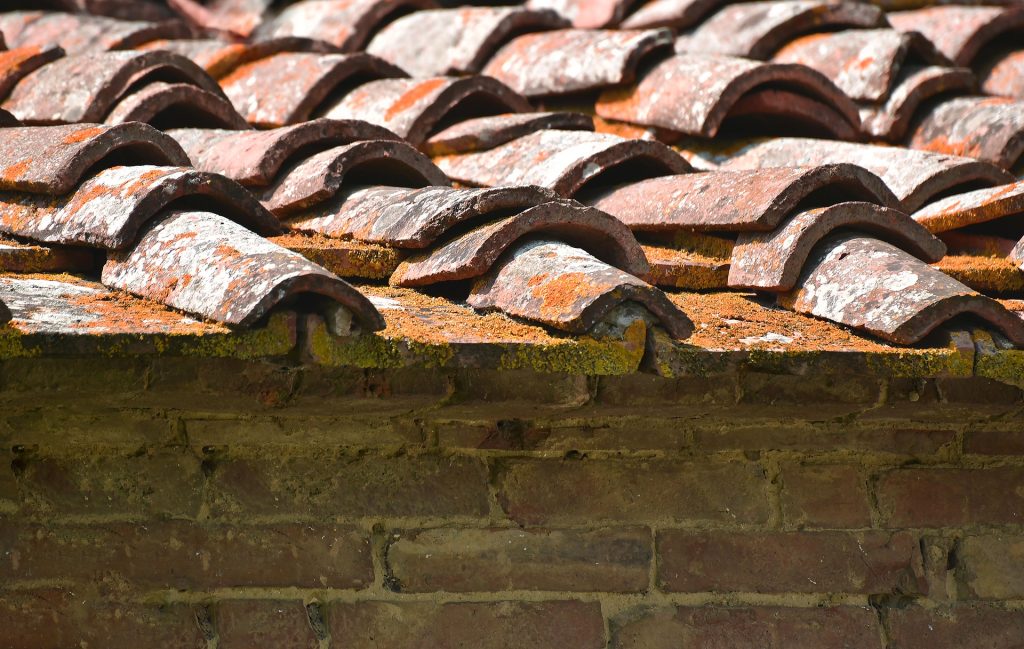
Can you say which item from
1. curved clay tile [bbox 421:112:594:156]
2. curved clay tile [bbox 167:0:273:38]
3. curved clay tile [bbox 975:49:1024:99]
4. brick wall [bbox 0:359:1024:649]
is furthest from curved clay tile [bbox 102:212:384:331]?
curved clay tile [bbox 975:49:1024:99]

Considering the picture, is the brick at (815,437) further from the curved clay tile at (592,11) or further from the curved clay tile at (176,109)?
the curved clay tile at (592,11)

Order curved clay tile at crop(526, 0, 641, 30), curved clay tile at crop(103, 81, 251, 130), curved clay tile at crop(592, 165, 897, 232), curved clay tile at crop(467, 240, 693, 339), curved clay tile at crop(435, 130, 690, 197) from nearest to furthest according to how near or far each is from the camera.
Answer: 1. curved clay tile at crop(467, 240, 693, 339)
2. curved clay tile at crop(592, 165, 897, 232)
3. curved clay tile at crop(435, 130, 690, 197)
4. curved clay tile at crop(103, 81, 251, 130)
5. curved clay tile at crop(526, 0, 641, 30)

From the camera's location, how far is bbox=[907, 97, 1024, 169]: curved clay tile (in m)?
4.10

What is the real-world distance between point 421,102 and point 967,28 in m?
2.52

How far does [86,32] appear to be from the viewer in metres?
5.06

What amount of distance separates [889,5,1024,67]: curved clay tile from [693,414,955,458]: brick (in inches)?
91.3

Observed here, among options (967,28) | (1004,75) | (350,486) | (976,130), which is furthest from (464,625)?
(967,28)

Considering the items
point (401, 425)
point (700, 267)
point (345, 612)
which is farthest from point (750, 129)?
point (345, 612)

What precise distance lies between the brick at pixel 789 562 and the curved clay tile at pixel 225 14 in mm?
3680

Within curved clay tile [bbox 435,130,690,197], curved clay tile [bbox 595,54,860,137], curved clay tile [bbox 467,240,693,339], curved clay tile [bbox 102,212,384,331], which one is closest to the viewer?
curved clay tile [bbox 102,212,384,331]

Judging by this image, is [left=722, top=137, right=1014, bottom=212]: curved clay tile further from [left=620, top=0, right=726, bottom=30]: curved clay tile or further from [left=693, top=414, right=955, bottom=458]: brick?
[left=620, top=0, right=726, bottom=30]: curved clay tile

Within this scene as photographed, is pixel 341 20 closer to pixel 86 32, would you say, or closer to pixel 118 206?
pixel 86 32

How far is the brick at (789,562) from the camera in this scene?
303 centimetres

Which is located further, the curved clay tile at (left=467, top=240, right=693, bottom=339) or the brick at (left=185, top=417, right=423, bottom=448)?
the brick at (left=185, top=417, right=423, bottom=448)
